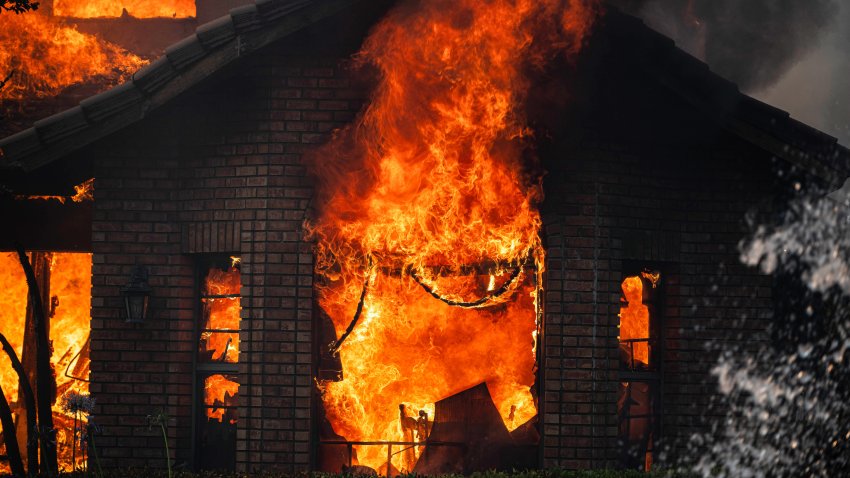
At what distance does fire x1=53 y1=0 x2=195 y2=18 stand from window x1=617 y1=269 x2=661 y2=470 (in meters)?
9.03

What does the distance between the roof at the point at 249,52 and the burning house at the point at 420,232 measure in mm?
22

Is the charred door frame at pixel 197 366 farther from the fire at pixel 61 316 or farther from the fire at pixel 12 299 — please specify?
the fire at pixel 12 299

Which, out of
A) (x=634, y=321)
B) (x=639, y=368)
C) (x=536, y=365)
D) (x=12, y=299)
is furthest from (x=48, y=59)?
(x=639, y=368)

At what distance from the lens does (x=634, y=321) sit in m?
9.75

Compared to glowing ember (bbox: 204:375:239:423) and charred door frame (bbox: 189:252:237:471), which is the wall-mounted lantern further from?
glowing ember (bbox: 204:375:239:423)

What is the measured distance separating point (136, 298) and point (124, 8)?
291 inches

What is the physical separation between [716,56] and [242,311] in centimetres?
1035

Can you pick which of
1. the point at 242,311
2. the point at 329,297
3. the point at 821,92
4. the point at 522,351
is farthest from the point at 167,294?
the point at 821,92

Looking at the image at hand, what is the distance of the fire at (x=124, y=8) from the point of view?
14.7 meters

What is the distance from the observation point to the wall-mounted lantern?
9077 mm

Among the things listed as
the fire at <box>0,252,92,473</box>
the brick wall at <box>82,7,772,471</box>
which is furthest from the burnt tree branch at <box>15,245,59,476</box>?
the fire at <box>0,252,92,473</box>

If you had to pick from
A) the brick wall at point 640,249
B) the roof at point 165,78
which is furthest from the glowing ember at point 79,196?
the brick wall at point 640,249

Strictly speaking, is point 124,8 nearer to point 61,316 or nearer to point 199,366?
point 61,316

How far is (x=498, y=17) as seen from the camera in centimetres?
851
